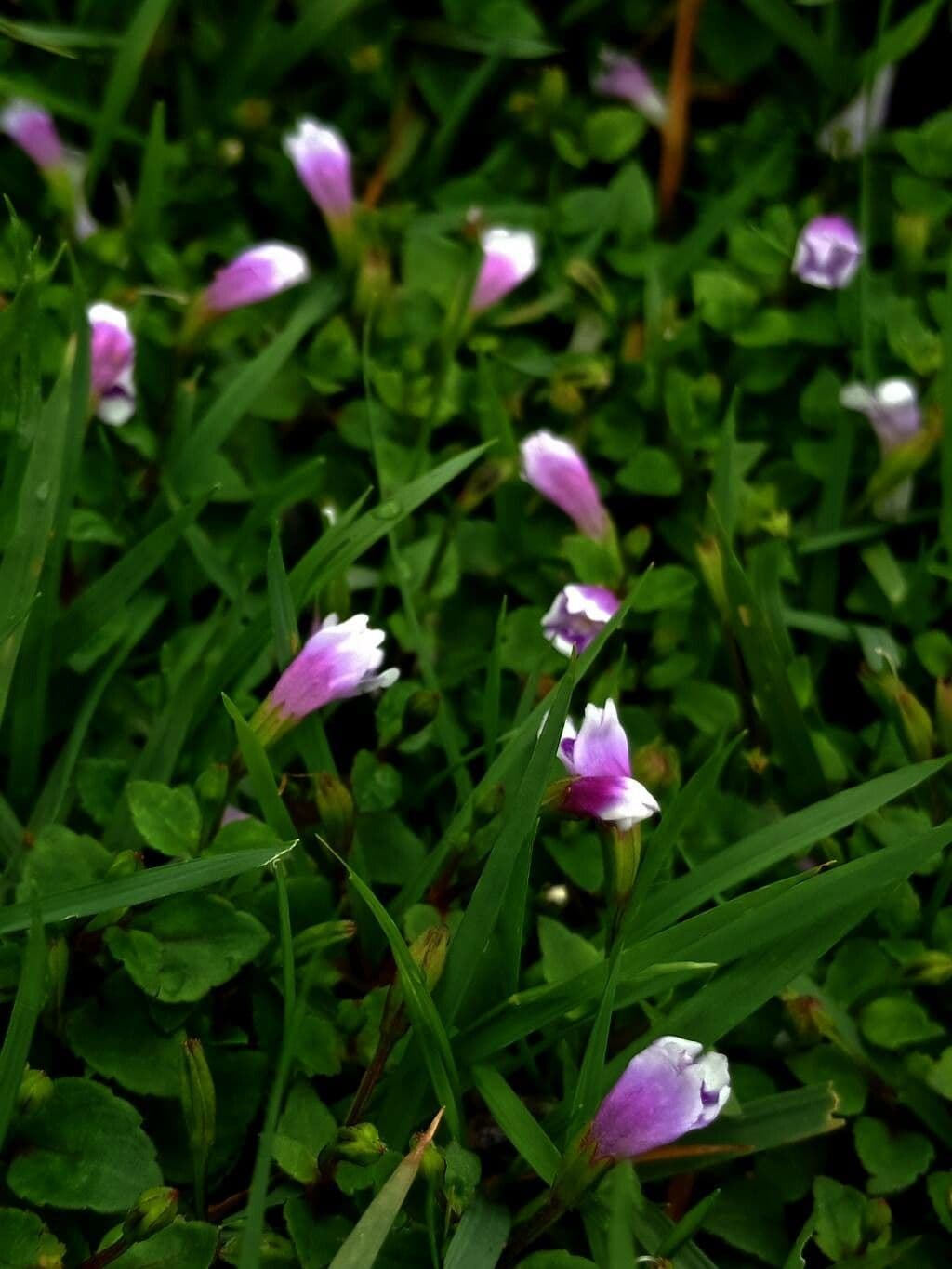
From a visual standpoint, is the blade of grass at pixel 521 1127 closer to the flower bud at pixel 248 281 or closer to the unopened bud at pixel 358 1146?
the unopened bud at pixel 358 1146

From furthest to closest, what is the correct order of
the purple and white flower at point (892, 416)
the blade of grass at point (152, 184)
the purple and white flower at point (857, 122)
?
1. the purple and white flower at point (857, 122)
2. the blade of grass at point (152, 184)
3. the purple and white flower at point (892, 416)

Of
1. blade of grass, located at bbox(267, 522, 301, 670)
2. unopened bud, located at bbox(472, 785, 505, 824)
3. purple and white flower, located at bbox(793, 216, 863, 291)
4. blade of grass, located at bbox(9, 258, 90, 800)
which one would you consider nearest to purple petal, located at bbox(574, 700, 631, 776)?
unopened bud, located at bbox(472, 785, 505, 824)


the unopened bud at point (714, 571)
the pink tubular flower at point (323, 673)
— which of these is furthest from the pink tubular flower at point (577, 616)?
the pink tubular flower at point (323, 673)

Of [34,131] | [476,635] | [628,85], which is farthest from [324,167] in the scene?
[476,635]

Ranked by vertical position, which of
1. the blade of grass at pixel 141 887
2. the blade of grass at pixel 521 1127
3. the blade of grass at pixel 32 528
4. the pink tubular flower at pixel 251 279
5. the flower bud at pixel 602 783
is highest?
the pink tubular flower at pixel 251 279

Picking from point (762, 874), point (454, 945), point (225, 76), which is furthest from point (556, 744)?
point (225, 76)

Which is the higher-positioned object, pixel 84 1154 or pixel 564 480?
pixel 564 480

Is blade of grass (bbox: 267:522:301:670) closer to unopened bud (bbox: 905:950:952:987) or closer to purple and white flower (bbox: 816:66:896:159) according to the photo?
unopened bud (bbox: 905:950:952:987)

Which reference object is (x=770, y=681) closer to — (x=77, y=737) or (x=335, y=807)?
(x=335, y=807)
